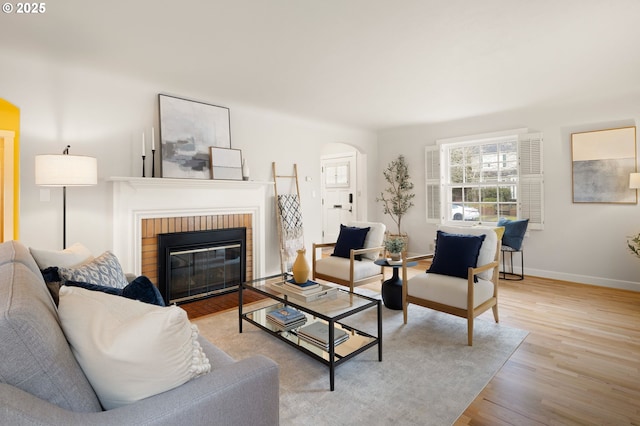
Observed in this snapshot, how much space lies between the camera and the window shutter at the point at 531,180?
4.91m

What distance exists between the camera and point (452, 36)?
2.71 metres

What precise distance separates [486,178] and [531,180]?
0.68 metres

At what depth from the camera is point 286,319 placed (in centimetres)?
273

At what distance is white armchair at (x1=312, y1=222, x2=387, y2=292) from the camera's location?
373 cm

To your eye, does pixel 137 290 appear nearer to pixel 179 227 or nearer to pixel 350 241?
pixel 179 227

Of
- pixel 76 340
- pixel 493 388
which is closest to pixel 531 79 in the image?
pixel 493 388

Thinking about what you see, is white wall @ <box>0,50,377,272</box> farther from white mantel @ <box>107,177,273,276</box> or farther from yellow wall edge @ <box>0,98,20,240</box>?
white mantel @ <box>107,177,273,276</box>

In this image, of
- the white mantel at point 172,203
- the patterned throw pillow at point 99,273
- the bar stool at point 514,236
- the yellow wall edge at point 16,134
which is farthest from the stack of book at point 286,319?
the bar stool at point 514,236

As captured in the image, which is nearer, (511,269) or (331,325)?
(331,325)

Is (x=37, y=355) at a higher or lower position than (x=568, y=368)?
higher

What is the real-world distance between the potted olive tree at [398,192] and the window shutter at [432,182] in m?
0.35

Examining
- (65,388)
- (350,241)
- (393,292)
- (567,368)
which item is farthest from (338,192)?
(65,388)

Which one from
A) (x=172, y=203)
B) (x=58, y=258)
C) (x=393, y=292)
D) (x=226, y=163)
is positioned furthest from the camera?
(x=226, y=163)

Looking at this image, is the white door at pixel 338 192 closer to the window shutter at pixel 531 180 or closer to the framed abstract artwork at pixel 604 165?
the window shutter at pixel 531 180
